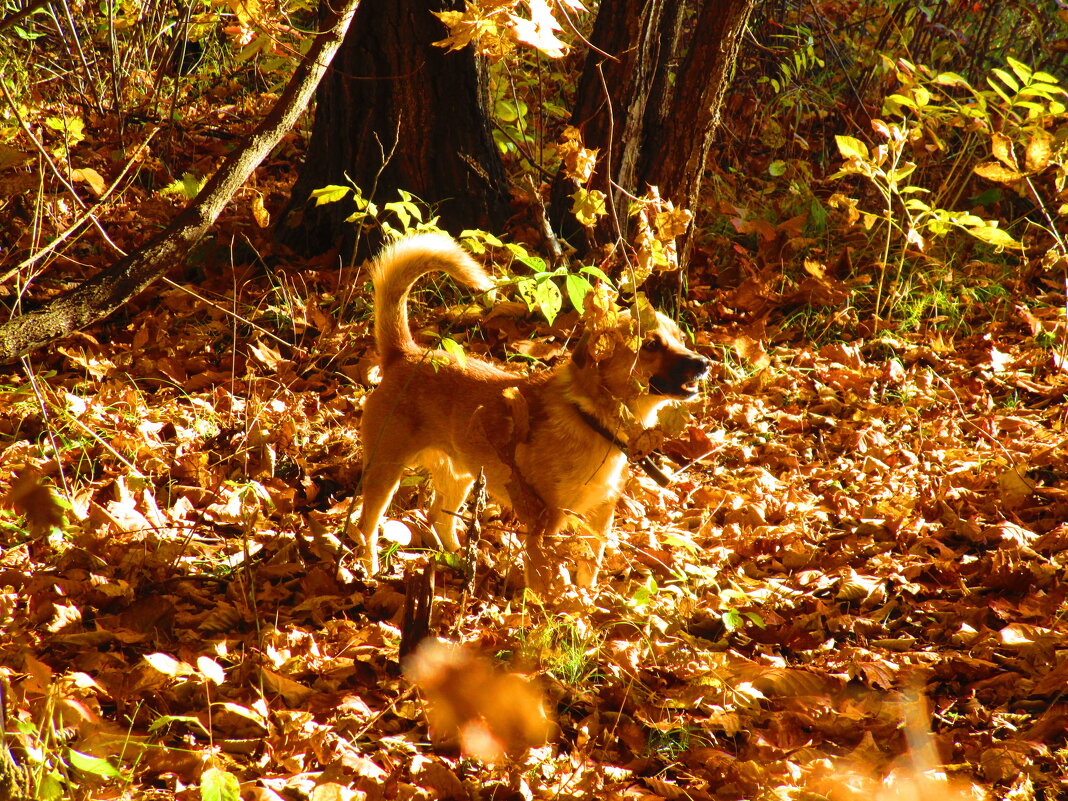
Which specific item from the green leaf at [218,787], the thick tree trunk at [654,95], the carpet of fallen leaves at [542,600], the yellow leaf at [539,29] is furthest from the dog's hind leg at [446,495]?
the yellow leaf at [539,29]

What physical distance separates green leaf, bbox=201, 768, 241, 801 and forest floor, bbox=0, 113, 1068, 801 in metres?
0.03

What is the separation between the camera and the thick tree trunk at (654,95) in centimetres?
529

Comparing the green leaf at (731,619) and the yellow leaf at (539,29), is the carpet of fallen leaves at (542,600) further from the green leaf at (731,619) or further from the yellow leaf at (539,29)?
the yellow leaf at (539,29)

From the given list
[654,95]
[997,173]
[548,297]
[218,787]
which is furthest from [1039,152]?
[218,787]

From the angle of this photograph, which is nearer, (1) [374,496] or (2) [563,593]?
(2) [563,593]

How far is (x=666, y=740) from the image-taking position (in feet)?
9.19

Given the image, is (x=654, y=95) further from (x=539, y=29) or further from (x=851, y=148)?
(x=539, y=29)

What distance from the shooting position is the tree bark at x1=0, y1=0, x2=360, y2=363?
3.06 meters

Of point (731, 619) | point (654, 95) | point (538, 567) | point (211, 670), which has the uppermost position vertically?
point (654, 95)

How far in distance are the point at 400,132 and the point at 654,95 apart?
172 centimetres

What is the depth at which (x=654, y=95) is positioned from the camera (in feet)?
18.7

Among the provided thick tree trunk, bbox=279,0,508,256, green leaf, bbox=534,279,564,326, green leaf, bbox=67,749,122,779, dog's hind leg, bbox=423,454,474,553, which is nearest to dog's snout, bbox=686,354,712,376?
green leaf, bbox=534,279,564,326

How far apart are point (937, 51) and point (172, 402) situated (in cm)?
717

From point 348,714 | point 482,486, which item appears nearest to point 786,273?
point 482,486
